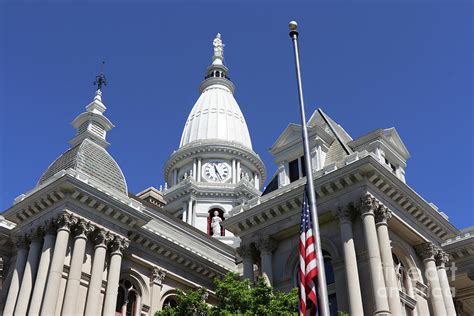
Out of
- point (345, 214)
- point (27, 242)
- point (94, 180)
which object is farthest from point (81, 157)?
point (345, 214)

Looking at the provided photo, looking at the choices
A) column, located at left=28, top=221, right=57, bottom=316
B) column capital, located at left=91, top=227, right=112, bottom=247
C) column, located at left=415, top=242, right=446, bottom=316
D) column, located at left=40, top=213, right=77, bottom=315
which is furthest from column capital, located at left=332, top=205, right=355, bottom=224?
column, located at left=28, top=221, right=57, bottom=316

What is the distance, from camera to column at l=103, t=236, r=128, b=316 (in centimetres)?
2966

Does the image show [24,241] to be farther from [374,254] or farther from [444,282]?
[444,282]

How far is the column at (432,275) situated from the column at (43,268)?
2057 centimetres

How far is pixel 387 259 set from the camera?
27812 millimetres

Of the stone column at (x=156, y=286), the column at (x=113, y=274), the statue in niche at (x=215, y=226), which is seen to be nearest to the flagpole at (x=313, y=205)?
the column at (x=113, y=274)

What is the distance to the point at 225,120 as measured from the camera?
63969 millimetres

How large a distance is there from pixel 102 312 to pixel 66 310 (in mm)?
2678

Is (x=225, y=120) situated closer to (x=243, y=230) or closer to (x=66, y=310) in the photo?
(x=243, y=230)

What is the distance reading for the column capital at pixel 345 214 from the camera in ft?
96.8

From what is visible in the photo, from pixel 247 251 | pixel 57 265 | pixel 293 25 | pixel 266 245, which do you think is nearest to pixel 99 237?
pixel 57 265

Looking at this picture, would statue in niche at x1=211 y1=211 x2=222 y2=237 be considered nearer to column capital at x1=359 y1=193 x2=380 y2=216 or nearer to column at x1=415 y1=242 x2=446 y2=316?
column at x1=415 y1=242 x2=446 y2=316

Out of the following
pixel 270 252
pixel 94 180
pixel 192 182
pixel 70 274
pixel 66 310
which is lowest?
pixel 66 310

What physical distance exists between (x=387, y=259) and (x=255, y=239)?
841cm
